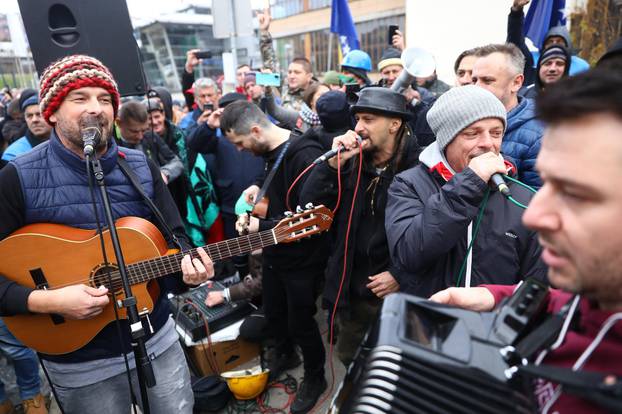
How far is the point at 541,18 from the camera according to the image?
4750 millimetres

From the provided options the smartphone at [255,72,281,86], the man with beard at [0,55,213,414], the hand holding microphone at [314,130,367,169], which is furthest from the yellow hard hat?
the smartphone at [255,72,281,86]

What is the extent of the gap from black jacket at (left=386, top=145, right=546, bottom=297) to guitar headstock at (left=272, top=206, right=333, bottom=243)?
82 cm

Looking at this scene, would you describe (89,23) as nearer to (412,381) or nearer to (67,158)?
(67,158)

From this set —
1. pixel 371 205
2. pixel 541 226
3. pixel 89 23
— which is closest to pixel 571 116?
pixel 541 226

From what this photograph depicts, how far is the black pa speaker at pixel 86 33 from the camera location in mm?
2705

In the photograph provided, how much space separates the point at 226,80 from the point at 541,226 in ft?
21.1

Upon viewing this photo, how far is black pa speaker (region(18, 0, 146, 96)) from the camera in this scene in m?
2.71

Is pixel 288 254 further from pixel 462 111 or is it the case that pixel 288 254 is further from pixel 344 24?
pixel 344 24

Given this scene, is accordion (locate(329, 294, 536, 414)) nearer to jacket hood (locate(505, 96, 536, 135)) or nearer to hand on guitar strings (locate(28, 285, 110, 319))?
hand on guitar strings (locate(28, 285, 110, 319))

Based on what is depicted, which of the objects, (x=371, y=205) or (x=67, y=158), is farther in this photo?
(x=371, y=205)

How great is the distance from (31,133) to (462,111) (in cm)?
449

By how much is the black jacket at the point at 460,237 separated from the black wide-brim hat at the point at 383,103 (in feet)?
2.17

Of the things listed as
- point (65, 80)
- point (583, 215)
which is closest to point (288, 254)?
point (65, 80)

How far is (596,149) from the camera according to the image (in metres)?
0.79
